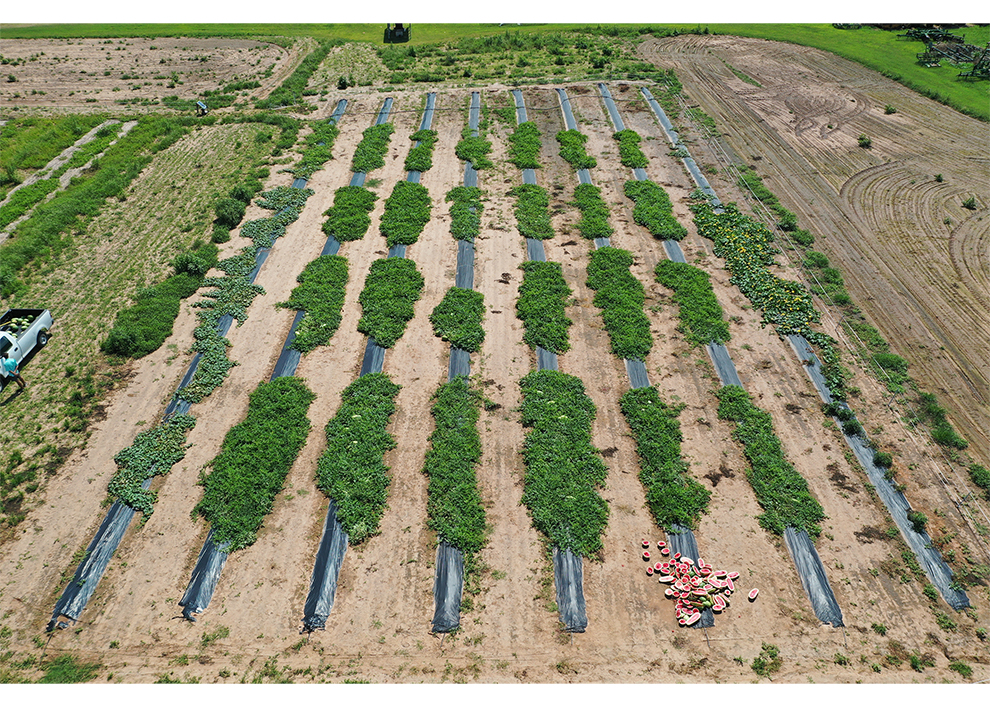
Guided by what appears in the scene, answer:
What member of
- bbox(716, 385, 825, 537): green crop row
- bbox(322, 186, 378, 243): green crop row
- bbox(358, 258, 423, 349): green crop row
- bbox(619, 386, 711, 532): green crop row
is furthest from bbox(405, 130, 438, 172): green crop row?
bbox(716, 385, 825, 537): green crop row

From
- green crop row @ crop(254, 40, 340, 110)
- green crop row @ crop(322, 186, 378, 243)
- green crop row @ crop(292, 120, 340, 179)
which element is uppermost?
green crop row @ crop(254, 40, 340, 110)

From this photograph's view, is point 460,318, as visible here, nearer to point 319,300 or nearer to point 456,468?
point 319,300

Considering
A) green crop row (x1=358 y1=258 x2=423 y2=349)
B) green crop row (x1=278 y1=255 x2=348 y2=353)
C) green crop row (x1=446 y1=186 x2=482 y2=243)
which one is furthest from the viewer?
green crop row (x1=446 y1=186 x2=482 y2=243)

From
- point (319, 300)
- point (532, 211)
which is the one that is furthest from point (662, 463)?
point (532, 211)

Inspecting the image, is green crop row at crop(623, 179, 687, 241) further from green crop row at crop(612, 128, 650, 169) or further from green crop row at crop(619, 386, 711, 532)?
green crop row at crop(619, 386, 711, 532)

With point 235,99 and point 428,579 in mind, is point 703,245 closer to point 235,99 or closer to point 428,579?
point 428,579

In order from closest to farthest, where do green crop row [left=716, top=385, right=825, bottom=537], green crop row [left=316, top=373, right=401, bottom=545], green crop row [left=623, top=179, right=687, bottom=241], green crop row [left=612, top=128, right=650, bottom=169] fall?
green crop row [left=716, top=385, right=825, bottom=537]
green crop row [left=316, top=373, right=401, bottom=545]
green crop row [left=623, top=179, right=687, bottom=241]
green crop row [left=612, top=128, right=650, bottom=169]
